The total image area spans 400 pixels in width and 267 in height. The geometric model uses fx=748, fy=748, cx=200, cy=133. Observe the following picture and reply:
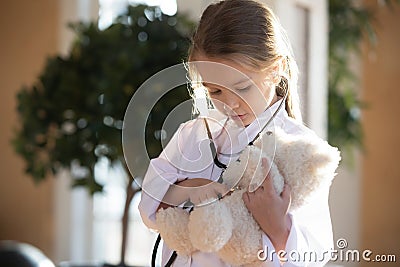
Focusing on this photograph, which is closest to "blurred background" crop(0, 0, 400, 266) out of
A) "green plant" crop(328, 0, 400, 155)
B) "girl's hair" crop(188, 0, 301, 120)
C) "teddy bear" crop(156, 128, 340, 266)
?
"green plant" crop(328, 0, 400, 155)

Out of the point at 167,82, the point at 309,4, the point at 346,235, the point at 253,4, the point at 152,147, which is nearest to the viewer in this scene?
the point at 253,4

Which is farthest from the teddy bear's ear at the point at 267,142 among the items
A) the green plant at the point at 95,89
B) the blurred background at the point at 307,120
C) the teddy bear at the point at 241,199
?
the green plant at the point at 95,89

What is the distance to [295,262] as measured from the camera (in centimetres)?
105

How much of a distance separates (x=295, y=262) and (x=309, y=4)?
5.11ft

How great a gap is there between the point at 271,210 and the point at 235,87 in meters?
0.18

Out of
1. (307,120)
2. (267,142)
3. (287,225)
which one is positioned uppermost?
(267,142)

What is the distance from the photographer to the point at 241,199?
1047 mm

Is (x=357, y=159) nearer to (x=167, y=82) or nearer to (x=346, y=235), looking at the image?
(x=346, y=235)

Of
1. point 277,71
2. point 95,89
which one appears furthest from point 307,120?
point 277,71

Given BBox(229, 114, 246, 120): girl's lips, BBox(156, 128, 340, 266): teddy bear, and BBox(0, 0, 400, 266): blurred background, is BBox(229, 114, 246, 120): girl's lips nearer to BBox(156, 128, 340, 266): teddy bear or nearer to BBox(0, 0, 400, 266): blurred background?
BBox(156, 128, 340, 266): teddy bear

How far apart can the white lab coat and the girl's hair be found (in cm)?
8

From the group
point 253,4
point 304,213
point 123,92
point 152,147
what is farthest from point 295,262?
point 123,92

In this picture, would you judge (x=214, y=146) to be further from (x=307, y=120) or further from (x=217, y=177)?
(x=307, y=120)

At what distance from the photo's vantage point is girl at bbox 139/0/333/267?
3.41 feet
